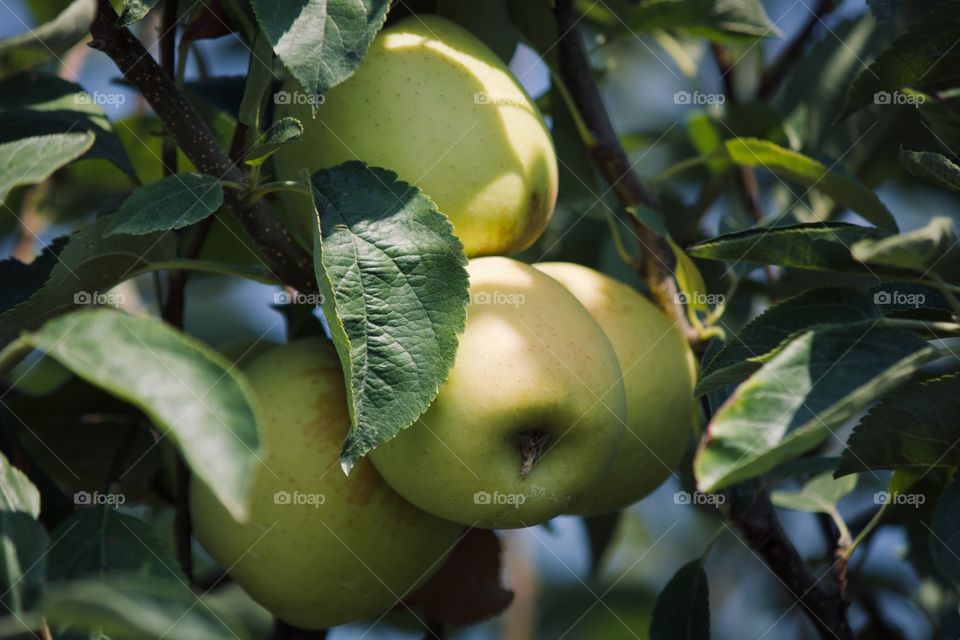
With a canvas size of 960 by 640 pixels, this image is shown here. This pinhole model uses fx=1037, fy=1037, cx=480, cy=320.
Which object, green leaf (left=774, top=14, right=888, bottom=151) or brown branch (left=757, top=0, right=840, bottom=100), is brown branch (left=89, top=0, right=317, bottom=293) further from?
brown branch (left=757, top=0, right=840, bottom=100)

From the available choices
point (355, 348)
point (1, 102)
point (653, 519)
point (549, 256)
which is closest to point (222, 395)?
point (355, 348)

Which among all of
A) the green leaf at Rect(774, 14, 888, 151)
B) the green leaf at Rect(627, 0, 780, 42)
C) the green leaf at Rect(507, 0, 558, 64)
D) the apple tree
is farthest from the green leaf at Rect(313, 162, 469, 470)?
the green leaf at Rect(774, 14, 888, 151)

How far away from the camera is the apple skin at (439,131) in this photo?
3.14 feet

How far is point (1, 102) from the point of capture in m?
1.14

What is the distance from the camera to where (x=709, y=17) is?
133 centimetres

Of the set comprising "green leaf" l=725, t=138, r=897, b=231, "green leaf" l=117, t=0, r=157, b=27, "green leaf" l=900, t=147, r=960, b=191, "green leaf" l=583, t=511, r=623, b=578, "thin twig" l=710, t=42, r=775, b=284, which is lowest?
"green leaf" l=583, t=511, r=623, b=578

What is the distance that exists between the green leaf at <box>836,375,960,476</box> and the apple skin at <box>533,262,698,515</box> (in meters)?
0.20

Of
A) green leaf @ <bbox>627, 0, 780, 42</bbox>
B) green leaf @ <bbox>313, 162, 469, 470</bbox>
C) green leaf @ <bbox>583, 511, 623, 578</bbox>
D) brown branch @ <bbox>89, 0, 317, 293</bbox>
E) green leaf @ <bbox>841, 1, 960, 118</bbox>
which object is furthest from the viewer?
green leaf @ <bbox>583, 511, 623, 578</bbox>

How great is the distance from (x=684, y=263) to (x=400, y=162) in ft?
1.12

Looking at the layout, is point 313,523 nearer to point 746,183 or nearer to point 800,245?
point 800,245

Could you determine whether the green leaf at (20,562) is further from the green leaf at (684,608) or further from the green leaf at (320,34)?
the green leaf at (684,608)

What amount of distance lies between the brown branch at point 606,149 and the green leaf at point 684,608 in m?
0.30

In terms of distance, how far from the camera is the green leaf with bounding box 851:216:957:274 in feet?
2.35

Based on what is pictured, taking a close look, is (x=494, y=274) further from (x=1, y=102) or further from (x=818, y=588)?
(x=1, y=102)
